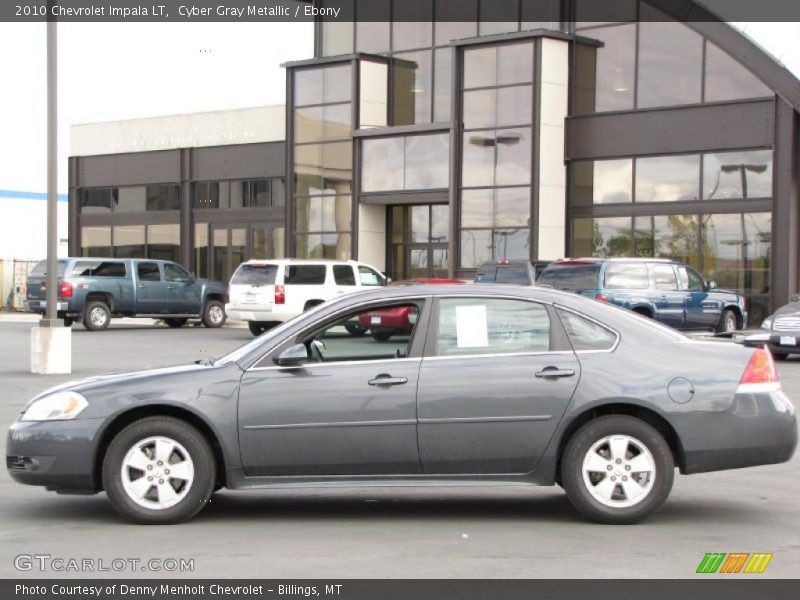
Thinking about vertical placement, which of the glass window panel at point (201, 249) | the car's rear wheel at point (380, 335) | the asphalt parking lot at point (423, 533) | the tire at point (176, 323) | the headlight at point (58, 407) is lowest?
A: the tire at point (176, 323)

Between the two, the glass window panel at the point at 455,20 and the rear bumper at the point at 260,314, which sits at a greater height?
the glass window panel at the point at 455,20

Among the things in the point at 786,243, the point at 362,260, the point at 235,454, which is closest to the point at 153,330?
the point at 362,260

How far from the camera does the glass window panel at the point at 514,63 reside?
107 feet

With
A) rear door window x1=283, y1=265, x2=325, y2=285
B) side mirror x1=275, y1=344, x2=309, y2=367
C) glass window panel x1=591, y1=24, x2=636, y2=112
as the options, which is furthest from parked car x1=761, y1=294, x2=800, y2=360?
side mirror x1=275, y1=344, x2=309, y2=367

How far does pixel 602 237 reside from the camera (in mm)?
32562

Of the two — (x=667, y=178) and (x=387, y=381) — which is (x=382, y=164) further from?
(x=387, y=381)

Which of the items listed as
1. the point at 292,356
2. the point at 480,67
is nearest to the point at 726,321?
the point at 480,67

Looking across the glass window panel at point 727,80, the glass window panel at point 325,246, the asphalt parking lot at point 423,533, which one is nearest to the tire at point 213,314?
the glass window panel at point 325,246

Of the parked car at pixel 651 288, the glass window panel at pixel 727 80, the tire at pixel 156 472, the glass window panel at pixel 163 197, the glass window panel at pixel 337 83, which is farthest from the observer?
the glass window panel at pixel 163 197

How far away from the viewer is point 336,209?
121 feet

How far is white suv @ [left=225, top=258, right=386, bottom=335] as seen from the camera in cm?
2689

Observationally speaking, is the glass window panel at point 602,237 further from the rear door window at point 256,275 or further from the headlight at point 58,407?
the headlight at point 58,407

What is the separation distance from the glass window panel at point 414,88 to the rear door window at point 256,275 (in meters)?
10.5

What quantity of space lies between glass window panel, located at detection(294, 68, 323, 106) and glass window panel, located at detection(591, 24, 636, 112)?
29.6 ft
